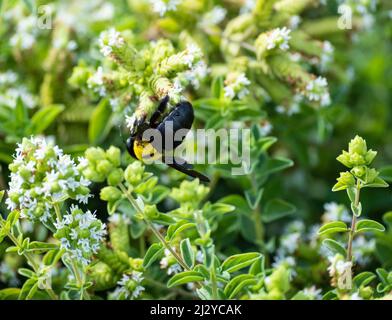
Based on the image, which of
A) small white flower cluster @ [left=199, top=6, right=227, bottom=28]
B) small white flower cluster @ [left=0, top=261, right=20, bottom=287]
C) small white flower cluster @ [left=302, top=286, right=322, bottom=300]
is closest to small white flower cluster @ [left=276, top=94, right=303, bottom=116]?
small white flower cluster @ [left=199, top=6, right=227, bottom=28]

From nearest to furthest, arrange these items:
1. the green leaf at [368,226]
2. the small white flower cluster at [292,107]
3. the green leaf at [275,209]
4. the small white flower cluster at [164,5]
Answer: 1. the green leaf at [368,226]
2. the small white flower cluster at [164,5]
3. the green leaf at [275,209]
4. the small white flower cluster at [292,107]

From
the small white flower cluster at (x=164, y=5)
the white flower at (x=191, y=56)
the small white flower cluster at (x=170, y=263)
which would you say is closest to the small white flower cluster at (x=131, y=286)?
the small white flower cluster at (x=170, y=263)

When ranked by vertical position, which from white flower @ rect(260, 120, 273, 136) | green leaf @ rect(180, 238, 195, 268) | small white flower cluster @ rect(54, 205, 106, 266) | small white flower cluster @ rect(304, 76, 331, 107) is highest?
small white flower cluster @ rect(304, 76, 331, 107)

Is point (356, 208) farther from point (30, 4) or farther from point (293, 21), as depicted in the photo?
point (30, 4)

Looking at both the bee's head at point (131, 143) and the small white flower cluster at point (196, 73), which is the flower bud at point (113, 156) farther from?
the small white flower cluster at point (196, 73)

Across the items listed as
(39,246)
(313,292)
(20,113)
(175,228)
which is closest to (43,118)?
(20,113)

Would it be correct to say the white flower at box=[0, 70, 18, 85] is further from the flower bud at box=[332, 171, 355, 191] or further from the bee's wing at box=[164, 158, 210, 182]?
the flower bud at box=[332, 171, 355, 191]

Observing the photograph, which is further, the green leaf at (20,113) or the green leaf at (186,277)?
the green leaf at (20,113)
